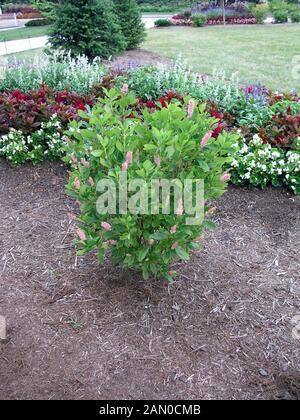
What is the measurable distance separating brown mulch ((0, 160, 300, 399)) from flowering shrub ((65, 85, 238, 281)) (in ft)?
1.35

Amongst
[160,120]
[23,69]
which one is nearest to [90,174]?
[160,120]

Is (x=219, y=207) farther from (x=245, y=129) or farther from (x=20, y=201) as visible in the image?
(x=20, y=201)

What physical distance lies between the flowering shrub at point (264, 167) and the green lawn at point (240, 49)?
5.00 m

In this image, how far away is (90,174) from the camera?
2.67m

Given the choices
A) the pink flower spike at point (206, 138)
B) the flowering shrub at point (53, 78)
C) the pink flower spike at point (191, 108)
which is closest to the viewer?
the pink flower spike at point (206, 138)

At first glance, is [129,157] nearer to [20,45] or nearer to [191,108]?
[191,108]

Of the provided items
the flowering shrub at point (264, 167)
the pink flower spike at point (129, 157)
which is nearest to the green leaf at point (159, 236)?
the pink flower spike at point (129, 157)

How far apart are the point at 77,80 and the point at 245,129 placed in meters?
2.42

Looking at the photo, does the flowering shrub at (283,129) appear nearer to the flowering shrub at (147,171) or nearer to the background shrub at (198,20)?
the flowering shrub at (147,171)

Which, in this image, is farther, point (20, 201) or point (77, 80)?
point (77, 80)

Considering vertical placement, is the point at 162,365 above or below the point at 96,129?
below

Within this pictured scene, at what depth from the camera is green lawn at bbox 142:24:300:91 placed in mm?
10281

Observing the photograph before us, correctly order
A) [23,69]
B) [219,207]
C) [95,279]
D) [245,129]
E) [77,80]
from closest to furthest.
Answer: [95,279] < [219,207] < [245,129] < [77,80] < [23,69]

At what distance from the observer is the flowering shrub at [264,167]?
4234 millimetres
